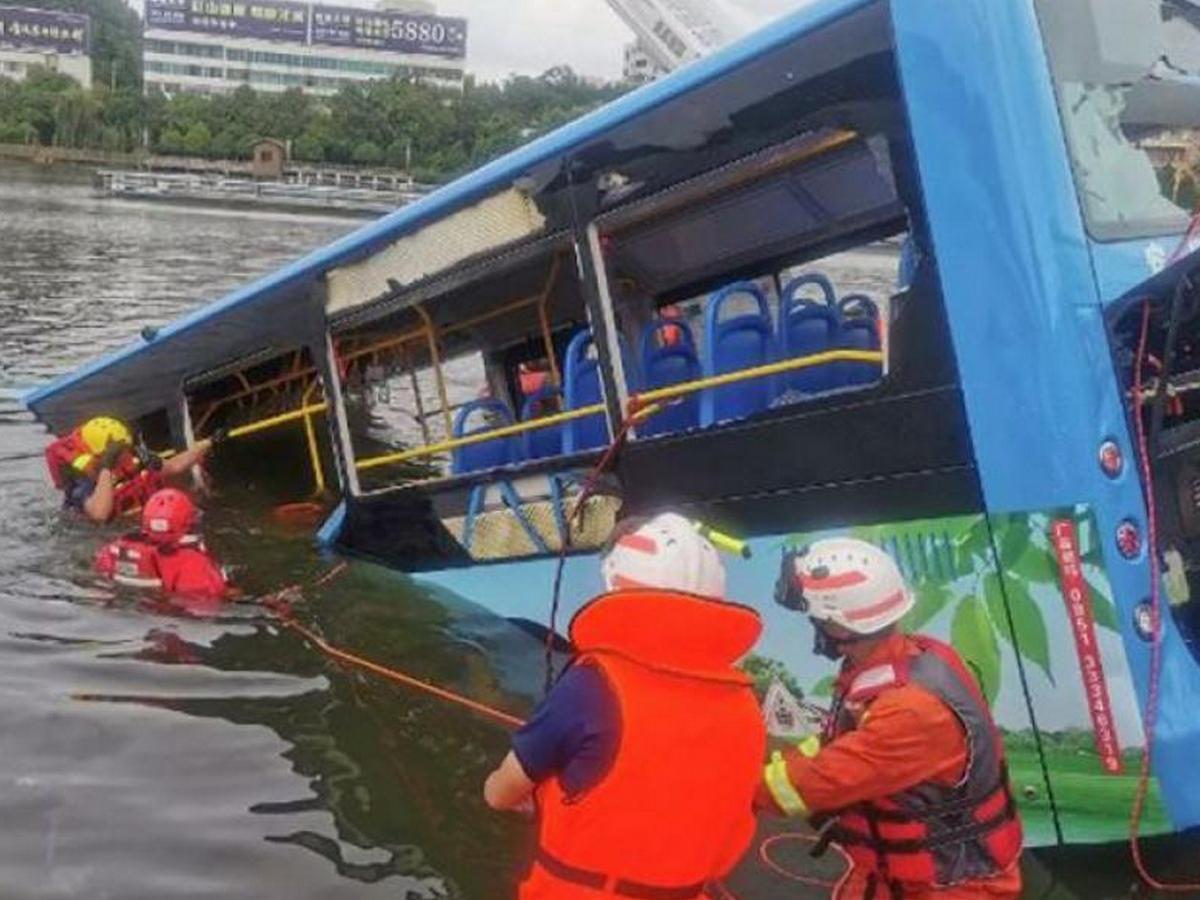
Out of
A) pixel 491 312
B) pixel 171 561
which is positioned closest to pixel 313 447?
pixel 171 561

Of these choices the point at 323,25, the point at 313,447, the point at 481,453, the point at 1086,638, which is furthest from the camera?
the point at 323,25

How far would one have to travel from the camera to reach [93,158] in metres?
88.8

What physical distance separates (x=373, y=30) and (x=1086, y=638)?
425 feet

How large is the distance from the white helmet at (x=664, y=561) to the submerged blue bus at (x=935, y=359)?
5.20 ft

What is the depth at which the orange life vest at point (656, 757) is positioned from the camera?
11.6 ft

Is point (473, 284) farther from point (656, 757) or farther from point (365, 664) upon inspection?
point (656, 757)

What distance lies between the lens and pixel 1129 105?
17.9 feet

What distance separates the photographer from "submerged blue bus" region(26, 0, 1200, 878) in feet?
15.7

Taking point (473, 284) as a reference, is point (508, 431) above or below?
below

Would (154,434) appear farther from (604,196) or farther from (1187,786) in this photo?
(1187,786)

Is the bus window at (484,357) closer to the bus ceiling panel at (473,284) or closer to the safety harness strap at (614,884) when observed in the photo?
the bus ceiling panel at (473,284)

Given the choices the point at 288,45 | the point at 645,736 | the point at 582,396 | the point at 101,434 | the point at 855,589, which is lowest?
the point at 645,736

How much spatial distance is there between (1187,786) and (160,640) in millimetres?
5258

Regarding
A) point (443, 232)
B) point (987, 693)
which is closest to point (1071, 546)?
point (987, 693)
